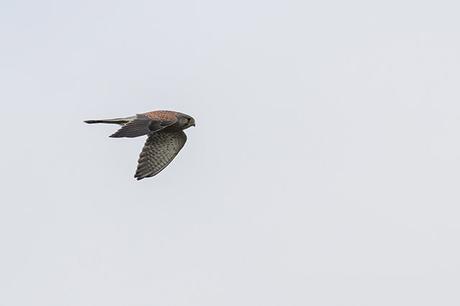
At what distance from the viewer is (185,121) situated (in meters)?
35.8

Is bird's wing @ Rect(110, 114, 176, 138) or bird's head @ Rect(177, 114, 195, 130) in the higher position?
bird's head @ Rect(177, 114, 195, 130)

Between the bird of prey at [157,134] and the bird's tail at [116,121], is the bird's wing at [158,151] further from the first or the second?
the bird's tail at [116,121]

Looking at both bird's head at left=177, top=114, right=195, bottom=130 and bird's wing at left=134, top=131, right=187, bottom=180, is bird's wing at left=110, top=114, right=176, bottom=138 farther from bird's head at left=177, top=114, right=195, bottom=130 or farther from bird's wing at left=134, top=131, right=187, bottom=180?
bird's wing at left=134, top=131, right=187, bottom=180

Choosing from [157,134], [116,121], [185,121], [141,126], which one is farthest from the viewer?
[185,121]

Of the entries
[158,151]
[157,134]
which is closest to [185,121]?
[157,134]

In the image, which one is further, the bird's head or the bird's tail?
the bird's head

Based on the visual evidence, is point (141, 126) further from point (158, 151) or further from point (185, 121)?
point (185, 121)

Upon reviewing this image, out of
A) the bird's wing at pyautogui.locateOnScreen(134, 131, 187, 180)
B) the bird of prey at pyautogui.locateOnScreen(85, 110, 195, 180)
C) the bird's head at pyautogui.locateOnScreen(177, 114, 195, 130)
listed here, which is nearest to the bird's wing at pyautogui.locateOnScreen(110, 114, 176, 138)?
the bird of prey at pyautogui.locateOnScreen(85, 110, 195, 180)

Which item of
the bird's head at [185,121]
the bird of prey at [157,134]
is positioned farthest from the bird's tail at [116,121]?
the bird's head at [185,121]

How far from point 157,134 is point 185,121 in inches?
42.8

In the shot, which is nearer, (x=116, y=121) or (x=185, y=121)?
(x=116, y=121)

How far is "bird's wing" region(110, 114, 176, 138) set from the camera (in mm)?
30994

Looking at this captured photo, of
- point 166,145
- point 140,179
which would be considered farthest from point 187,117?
point 140,179

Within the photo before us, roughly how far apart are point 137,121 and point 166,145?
7.94 ft
